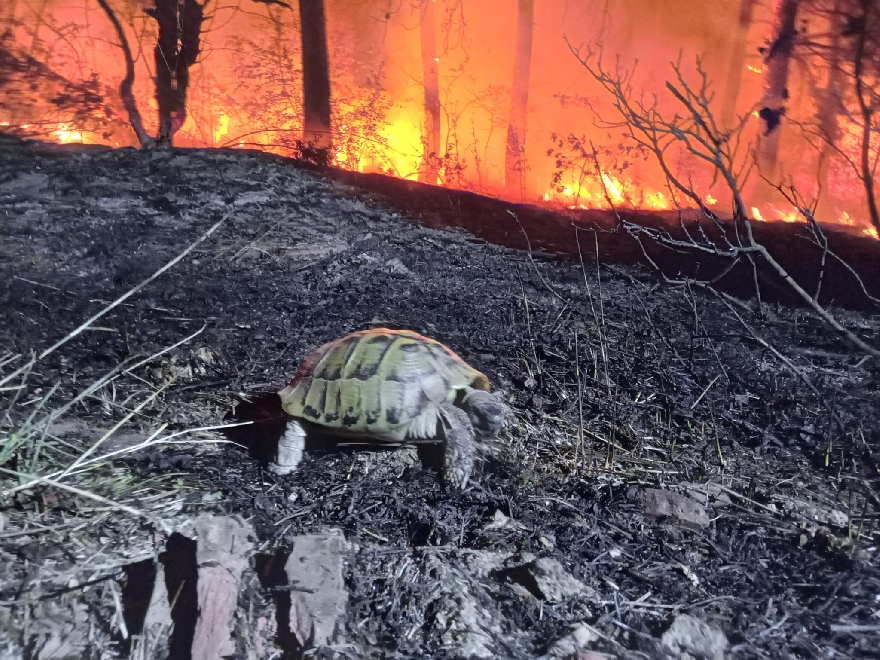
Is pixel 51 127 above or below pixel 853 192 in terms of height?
above

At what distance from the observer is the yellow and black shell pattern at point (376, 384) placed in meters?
2.44

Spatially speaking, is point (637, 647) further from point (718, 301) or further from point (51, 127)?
point (51, 127)

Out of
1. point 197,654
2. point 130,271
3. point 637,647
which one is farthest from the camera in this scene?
point 130,271

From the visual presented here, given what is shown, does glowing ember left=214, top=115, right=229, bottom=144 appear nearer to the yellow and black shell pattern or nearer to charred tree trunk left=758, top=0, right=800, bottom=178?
the yellow and black shell pattern

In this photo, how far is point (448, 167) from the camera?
441cm

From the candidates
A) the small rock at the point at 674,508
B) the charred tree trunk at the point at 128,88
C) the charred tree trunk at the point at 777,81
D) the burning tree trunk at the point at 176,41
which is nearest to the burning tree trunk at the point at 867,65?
the charred tree trunk at the point at 777,81

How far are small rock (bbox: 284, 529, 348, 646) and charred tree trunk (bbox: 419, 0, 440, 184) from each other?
128 inches

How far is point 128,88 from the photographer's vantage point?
14.3 ft

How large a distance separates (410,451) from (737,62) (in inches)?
140

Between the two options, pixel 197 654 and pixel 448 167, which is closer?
pixel 197 654

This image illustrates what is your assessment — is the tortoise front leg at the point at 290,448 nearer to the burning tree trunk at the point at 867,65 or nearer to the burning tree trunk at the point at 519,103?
the burning tree trunk at the point at 519,103

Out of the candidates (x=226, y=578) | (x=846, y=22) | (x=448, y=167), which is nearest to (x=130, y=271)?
(x=448, y=167)

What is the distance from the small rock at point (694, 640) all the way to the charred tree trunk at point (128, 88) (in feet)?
15.9

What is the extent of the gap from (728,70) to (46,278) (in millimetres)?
4886
